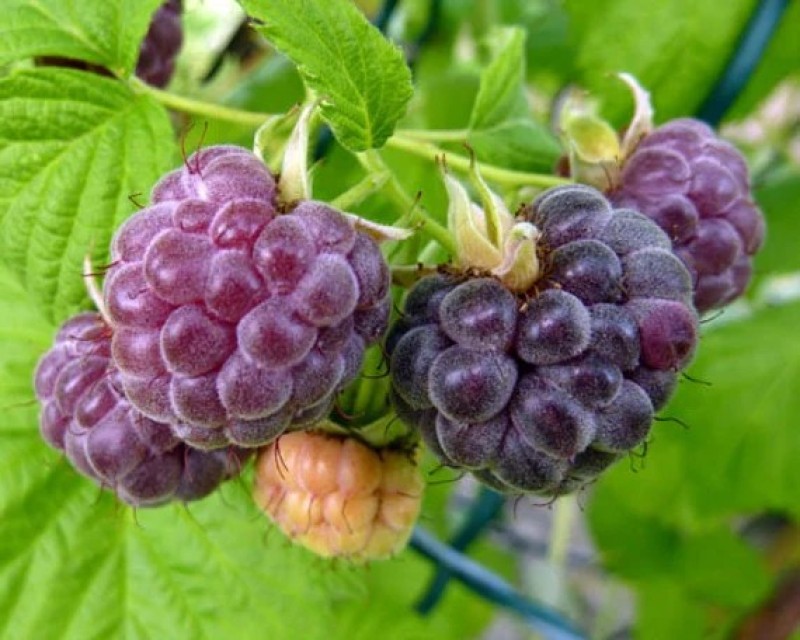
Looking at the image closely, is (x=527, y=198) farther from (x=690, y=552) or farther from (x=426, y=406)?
(x=690, y=552)

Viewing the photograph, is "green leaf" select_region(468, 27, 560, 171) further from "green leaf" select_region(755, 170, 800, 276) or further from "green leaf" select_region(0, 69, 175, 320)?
"green leaf" select_region(755, 170, 800, 276)

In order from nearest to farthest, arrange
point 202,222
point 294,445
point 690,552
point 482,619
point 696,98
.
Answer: point 202,222
point 294,445
point 696,98
point 690,552
point 482,619

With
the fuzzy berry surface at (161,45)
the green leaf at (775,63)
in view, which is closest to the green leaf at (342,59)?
the fuzzy berry surface at (161,45)

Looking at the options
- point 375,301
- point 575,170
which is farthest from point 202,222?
point 575,170

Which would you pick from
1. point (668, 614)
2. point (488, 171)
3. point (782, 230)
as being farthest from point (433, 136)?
point (668, 614)

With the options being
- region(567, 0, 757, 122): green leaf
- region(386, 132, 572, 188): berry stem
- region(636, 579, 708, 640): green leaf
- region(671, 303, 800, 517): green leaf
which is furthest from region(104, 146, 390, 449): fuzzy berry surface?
region(636, 579, 708, 640): green leaf

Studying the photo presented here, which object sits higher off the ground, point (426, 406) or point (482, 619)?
point (426, 406)
